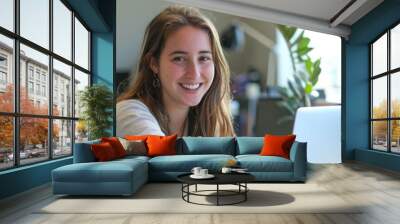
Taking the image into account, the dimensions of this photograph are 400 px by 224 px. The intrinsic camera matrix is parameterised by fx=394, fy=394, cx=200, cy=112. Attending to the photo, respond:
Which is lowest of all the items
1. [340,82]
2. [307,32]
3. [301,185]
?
[301,185]

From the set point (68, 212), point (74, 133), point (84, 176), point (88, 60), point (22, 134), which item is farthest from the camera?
point (88, 60)

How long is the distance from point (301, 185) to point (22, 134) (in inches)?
151

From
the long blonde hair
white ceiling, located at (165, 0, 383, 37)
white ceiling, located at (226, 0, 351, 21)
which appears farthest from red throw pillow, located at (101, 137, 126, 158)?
white ceiling, located at (226, 0, 351, 21)

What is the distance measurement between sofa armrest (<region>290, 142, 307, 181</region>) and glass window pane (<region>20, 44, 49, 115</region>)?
378 cm

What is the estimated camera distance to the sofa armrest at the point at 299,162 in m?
5.73

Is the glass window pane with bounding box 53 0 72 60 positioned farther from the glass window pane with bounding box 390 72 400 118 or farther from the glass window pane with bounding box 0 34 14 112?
the glass window pane with bounding box 390 72 400 118

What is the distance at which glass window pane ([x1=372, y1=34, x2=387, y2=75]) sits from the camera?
27.2 ft

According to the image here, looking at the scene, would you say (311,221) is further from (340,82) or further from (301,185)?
(340,82)

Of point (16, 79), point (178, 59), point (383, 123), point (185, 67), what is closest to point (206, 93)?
point (185, 67)

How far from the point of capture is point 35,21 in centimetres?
562

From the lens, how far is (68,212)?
3975 mm

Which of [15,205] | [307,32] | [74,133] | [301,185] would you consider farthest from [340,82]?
[15,205]

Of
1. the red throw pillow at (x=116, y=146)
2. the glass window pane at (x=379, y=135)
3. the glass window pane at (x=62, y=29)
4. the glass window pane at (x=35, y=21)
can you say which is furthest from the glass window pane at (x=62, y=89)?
the glass window pane at (x=379, y=135)

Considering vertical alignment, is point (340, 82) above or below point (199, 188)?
above
